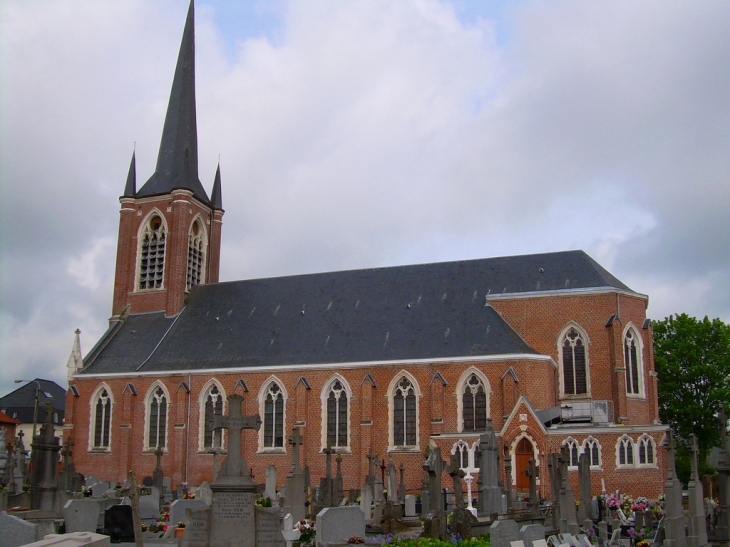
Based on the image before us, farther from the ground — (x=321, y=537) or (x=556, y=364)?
(x=556, y=364)

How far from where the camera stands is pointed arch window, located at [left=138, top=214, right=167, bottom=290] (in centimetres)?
4216

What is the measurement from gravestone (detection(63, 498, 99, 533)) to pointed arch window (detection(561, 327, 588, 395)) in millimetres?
23521

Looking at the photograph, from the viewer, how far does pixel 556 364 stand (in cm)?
3309

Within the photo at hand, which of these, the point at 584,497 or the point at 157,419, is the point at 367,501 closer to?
the point at 584,497

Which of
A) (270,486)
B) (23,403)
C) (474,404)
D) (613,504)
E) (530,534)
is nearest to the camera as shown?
(530,534)

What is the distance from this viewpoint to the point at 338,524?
1294 cm

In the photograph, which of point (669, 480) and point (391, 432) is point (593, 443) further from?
point (669, 480)

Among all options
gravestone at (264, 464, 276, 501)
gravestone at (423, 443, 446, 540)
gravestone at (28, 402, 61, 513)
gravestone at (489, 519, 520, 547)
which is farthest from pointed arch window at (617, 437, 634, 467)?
gravestone at (28, 402, 61, 513)

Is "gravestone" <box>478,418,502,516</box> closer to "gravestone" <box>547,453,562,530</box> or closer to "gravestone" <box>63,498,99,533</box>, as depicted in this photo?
"gravestone" <box>547,453,562,530</box>

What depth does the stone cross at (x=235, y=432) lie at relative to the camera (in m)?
10.6

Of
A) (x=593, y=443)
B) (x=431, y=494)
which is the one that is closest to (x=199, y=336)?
(x=593, y=443)

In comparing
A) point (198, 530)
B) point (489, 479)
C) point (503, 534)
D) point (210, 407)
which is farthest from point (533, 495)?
point (210, 407)

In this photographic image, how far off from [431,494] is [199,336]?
23481 millimetres

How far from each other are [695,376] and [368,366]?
1835 centimetres
